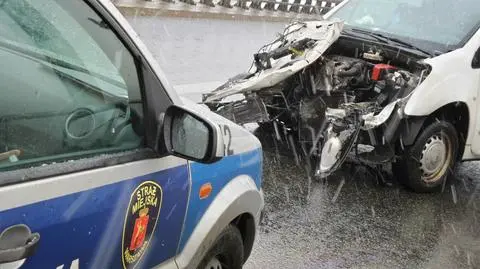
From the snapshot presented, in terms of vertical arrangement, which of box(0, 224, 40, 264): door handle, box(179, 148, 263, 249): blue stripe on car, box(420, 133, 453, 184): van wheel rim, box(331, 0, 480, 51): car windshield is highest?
box(0, 224, 40, 264): door handle

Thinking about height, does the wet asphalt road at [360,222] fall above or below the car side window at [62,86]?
below

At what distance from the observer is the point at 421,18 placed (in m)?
6.98

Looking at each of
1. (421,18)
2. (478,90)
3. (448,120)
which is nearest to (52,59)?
(448,120)

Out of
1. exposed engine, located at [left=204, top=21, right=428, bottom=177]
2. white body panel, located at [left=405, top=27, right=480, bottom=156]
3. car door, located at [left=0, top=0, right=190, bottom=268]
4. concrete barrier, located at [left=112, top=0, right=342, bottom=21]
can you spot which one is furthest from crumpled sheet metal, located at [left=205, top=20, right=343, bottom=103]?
concrete barrier, located at [left=112, top=0, right=342, bottom=21]

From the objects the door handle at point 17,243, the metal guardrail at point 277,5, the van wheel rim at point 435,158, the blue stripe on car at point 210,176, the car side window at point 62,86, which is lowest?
the metal guardrail at point 277,5

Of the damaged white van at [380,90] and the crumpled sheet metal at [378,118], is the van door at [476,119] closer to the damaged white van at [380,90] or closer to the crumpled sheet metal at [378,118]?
the damaged white van at [380,90]

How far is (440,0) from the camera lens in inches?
277

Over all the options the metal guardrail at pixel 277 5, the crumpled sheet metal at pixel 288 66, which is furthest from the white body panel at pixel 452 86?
the metal guardrail at pixel 277 5

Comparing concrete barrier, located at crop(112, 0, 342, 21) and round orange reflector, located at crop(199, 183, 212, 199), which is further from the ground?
round orange reflector, located at crop(199, 183, 212, 199)

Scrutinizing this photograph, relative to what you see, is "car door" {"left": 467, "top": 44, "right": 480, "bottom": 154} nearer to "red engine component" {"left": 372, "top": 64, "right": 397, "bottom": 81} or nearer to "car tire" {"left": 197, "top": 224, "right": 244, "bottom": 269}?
"red engine component" {"left": 372, "top": 64, "right": 397, "bottom": 81}

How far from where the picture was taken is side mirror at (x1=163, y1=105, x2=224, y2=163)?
242cm

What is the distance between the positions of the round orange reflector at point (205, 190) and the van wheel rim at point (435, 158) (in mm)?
3728

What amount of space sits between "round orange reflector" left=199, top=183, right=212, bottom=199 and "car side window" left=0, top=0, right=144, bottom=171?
0.45 m

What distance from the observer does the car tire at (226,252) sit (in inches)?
118
